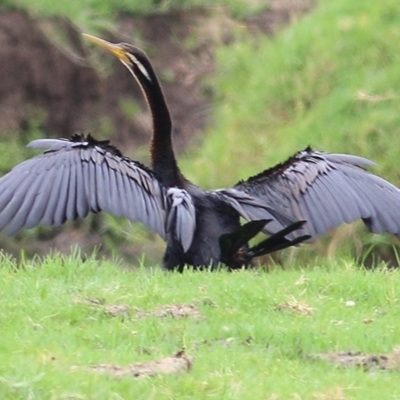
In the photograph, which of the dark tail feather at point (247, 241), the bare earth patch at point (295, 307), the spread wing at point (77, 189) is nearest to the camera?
the bare earth patch at point (295, 307)

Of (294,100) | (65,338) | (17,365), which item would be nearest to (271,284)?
(65,338)

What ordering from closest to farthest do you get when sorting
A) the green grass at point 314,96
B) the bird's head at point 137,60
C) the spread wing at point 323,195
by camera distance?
1. the spread wing at point 323,195
2. the bird's head at point 137,60
3. the green grass at point 314,96

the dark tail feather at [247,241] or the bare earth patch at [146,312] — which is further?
the dark tail feather at [247,241]

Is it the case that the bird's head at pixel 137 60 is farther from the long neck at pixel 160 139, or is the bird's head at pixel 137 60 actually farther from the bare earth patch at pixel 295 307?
the bare earth patch at pixel 295 307

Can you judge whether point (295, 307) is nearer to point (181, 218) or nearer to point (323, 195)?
point (181, 218)

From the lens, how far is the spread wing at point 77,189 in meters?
6.53

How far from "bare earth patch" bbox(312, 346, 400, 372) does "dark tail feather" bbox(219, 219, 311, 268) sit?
56.4 inches

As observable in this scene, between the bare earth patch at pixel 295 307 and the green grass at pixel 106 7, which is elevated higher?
the green grass at pixel 106 7

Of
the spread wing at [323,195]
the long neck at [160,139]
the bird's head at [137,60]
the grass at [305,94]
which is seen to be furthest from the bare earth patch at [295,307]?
the grass at [305,94]

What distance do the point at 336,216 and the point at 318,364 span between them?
2.16 m

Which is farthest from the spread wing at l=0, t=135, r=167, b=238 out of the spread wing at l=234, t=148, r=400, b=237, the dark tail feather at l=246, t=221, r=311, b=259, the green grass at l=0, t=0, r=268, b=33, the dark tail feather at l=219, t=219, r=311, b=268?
the green grass at l=0, t=0, r=268, b=33

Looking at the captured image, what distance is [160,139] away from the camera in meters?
7.49

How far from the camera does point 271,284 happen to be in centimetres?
624

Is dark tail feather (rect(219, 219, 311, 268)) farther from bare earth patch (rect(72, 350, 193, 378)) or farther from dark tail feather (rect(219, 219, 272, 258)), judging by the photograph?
bare earth patch (rect(72, 350, 193, 378))
